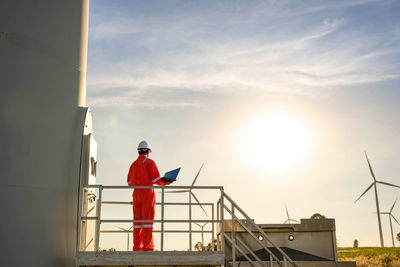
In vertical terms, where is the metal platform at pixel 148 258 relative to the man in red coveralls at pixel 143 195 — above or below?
below

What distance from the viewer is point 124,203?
10.9 metres

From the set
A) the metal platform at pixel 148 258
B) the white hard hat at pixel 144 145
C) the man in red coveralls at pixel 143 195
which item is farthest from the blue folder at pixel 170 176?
the metal platform at pixel 148 258

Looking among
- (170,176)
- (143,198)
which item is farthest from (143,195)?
(170,176)

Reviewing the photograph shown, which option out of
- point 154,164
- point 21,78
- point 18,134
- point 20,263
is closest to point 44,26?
point 21,78

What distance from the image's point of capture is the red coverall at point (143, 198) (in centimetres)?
868

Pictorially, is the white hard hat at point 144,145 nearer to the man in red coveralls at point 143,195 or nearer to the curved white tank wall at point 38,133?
the man in red coveralls at point 143,195

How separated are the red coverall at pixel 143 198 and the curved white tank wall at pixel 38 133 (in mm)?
1113

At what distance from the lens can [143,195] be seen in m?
8.91

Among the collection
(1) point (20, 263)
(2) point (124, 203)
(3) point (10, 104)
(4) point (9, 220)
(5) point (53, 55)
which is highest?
(5) point (53, 55)

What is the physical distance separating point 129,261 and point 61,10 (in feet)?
15.5

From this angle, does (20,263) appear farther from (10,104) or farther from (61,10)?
(61,10)

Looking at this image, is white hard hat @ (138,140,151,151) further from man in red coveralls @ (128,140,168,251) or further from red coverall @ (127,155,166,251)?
red coverall @ (127,155,166,251)

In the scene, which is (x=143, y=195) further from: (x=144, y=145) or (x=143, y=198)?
(x=144, y=145)

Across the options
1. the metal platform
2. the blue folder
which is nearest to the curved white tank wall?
the metal platform
